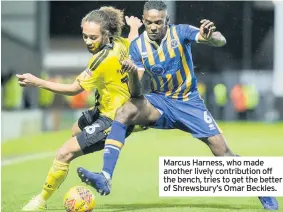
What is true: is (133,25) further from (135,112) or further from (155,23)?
(135,112)

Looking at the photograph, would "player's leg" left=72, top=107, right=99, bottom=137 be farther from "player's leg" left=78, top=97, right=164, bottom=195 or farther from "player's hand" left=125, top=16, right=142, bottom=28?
"player's hand" left=125, top=16, right=142, bottom=28

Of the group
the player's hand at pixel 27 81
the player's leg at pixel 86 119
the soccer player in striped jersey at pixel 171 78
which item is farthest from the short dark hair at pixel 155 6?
the player's hand at pixel 27 81

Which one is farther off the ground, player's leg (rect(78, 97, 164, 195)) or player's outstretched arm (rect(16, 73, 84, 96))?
player's outstretched arm (rect(16, 73, 84, 96))

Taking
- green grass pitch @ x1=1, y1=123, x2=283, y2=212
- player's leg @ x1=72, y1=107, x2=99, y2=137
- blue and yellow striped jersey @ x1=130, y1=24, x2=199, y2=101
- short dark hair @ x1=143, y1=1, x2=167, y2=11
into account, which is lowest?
green grass pitch @ x1=1, y1=123, x2=283, y2=212

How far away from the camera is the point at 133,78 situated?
602cm

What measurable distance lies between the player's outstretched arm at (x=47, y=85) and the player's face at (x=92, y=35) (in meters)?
0.30

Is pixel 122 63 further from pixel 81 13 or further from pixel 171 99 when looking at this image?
pixel 81 13

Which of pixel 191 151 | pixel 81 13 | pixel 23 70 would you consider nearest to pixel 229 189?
pixel 81 13

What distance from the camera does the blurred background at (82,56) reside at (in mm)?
7621

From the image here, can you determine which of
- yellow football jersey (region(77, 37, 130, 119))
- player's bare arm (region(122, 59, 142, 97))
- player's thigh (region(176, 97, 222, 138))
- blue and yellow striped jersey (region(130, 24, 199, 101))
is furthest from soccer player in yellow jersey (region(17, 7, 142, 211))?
player's thigh (region(176, 97, 222, 138))

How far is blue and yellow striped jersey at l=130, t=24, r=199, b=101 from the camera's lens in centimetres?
645

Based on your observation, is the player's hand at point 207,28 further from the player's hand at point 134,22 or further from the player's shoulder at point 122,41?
the player's hand at point 134,22

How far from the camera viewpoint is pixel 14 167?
34.3 feet

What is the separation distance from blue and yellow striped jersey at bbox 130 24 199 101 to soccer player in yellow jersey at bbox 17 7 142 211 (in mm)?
Answer: 133
